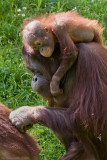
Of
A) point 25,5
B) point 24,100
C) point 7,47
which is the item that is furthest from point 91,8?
point 24,100

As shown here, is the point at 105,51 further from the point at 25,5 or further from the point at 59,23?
the point at 25,5

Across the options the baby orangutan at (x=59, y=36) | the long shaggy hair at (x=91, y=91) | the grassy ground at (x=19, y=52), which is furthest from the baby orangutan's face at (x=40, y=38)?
the grassy ground at (x=19, y=52)

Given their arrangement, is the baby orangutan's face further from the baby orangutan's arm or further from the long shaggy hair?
the long shaggy hair

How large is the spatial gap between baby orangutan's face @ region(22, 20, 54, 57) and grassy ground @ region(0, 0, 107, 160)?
115cm

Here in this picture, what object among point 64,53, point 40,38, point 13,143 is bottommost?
point 13,143

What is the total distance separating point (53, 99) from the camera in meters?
4.29

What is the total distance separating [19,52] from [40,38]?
191 centimetres

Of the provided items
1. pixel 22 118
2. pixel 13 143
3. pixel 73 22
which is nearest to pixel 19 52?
pixel 73 22

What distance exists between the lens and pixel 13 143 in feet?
12.2

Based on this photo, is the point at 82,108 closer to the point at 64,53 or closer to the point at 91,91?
the point at 91,91

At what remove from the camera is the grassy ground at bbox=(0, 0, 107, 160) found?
4.83m

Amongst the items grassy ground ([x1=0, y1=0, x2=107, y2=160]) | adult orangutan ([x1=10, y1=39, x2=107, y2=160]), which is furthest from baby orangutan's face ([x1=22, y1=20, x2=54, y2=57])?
grassy ground ([x1=0, y1=0, x2=107, y2=160])

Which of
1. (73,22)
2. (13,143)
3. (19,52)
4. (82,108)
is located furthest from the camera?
(19,52)

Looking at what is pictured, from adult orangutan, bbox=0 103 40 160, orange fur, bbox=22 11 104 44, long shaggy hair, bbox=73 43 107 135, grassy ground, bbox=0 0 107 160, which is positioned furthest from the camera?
grassy ground, bbox=0 0 107 160
